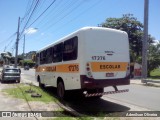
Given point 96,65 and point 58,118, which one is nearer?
point 58,118

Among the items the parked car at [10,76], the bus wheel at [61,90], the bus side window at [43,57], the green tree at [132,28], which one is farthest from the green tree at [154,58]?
the bus wheel at [61,90]

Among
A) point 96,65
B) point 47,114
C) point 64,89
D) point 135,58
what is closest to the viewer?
point 47,114

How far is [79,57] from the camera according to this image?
1113cm

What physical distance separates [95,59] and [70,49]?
1653 mm

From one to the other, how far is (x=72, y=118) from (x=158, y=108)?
3.96 metres

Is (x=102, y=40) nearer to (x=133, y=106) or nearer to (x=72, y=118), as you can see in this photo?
(x=133, y=106)

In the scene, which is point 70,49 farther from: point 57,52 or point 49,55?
point 49,55

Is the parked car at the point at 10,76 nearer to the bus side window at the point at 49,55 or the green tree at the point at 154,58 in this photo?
the bus side window at the point at 49,55

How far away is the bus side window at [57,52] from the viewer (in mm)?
13824

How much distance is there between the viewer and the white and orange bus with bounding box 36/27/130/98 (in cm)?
1089

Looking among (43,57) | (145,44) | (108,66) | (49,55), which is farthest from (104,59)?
(145,44)

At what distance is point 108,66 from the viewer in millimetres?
11422

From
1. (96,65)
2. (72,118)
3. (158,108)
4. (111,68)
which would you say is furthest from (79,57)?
(158,108)

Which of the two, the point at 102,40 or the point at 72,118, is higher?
the point at 102,40
